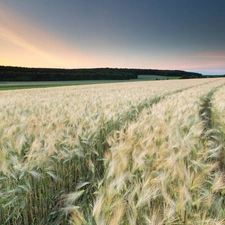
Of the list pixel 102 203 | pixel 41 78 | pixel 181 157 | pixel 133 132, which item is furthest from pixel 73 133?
pixel 41 78

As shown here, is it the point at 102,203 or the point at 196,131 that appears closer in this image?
the point at 102,203

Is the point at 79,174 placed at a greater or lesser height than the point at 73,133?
lesser

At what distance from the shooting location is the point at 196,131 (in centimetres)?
296

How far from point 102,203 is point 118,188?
19cm

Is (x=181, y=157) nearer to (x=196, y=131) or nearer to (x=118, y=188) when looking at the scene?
(x=118, y=188)

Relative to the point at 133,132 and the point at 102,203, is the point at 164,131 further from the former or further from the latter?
the point at 102,203

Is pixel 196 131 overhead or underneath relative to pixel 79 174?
overhead

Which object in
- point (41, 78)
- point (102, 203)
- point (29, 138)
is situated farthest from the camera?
point (41, 78)

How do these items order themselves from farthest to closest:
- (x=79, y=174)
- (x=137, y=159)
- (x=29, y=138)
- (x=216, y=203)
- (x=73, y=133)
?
1. (x=73, y=133)
2. (x=29, y=138)
3. (x=79, y=174)
4. (x=137, y=159)
5. (x=216, y=203)

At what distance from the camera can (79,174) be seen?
2568 mm

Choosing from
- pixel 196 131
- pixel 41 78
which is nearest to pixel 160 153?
pixel 196 131

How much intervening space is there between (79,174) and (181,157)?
1.23 m

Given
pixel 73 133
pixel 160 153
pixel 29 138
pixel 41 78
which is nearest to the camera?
pixel 160 153

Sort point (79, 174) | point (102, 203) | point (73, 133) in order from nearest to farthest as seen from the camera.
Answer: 1. point (102, 203)
2. point (79, 174)
3. point (73, 133)
